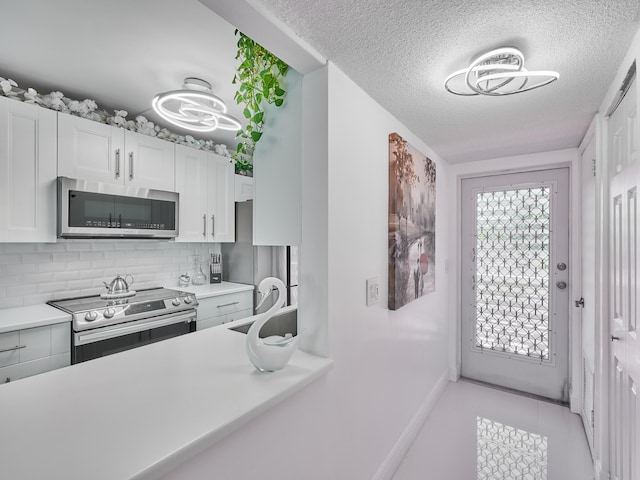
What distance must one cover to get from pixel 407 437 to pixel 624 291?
1509 mm

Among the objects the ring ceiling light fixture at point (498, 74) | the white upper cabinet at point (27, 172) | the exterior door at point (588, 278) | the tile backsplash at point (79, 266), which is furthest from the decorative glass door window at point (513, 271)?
the white upper cabinet at point (27, 172)

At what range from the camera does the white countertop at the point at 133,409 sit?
0.74 meters

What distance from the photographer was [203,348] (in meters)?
1.47

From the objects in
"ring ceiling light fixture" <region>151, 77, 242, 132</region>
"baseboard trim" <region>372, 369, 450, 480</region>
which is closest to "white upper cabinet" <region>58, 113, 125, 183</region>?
"ring ceiling light fixture" <region>151, 77, 242, 132</region>

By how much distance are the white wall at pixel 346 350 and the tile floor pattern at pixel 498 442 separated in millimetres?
225

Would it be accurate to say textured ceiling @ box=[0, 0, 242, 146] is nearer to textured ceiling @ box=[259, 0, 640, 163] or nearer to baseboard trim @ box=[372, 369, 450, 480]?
Result: textured ceiling @ box=[259, 0, 640, 163]

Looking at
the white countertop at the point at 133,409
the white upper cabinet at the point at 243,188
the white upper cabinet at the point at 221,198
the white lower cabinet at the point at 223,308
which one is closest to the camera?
the white countertop at the point at 133,409

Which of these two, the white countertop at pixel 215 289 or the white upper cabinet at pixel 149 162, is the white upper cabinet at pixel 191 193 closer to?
the white upper cabinet at pixel 149 162

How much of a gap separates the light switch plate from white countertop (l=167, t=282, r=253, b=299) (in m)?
1.80

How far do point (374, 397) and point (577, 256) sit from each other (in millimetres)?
2091

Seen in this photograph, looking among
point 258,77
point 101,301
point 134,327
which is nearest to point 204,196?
point 101,301

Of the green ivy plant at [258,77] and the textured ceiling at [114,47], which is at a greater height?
the textured ceiling at [114,47]

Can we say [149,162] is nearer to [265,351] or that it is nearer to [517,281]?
[265,351]

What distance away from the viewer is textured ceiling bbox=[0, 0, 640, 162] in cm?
111
